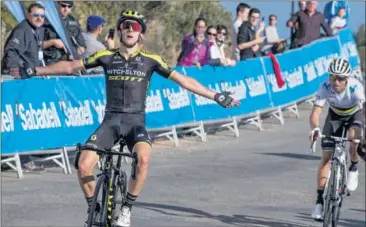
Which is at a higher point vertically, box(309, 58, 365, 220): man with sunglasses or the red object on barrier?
the red object on barrier

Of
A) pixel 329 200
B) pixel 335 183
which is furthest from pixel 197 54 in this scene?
pixel 329 200

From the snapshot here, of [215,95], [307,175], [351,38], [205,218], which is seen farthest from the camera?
[351,38]

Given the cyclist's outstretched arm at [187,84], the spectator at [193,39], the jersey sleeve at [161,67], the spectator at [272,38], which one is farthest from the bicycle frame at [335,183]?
the spectator at [272,38]

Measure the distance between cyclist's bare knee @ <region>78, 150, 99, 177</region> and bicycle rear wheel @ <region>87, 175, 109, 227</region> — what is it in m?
0.23

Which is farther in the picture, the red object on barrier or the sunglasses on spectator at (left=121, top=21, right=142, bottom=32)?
the red object on barrier

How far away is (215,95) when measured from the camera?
391 inches

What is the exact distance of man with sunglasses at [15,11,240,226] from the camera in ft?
32.0

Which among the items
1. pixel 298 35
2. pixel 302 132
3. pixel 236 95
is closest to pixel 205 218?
pixel 236 95

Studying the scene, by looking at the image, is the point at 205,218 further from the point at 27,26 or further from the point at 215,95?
the point at 27,26

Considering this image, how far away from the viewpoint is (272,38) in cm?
2461

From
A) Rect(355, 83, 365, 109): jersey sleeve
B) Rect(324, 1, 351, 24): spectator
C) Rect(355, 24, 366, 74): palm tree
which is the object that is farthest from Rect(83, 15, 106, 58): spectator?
Rect(355, 24, 366, 74): palm tree

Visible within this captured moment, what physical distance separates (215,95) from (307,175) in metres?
7.03

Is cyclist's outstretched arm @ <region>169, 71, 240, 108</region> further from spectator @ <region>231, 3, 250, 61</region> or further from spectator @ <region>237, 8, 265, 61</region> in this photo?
spectator @ <region>231, 3, 250, 61</region>

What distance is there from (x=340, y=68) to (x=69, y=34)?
5.52 metres
